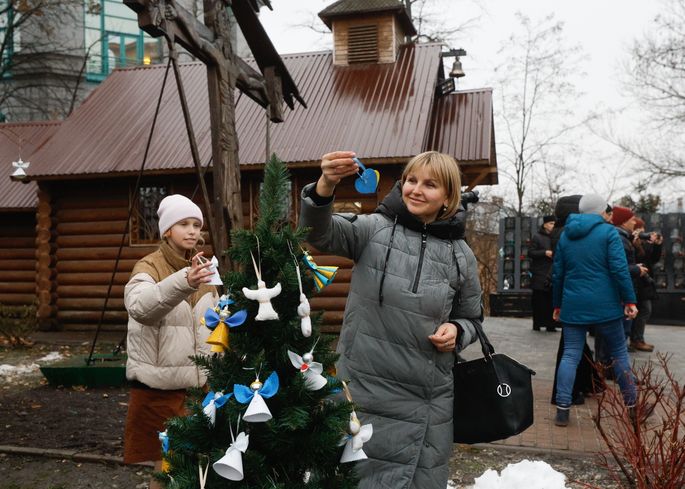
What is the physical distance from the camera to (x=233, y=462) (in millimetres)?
1912

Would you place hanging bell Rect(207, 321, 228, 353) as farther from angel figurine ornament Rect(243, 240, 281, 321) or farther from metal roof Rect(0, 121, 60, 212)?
metal roof Rect(0, 121, 60, 212)

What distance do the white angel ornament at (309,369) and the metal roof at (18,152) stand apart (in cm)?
1305

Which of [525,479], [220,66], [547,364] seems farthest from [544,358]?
[220,66]

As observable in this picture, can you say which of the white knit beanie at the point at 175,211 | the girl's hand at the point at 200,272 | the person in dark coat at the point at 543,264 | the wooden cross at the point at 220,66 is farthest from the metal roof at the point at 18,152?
the girl's hand at the point at 200,272

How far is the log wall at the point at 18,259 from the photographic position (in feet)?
46.8

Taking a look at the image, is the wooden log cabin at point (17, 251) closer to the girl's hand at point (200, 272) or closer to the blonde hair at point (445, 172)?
the girl's hand at point (200, 272)

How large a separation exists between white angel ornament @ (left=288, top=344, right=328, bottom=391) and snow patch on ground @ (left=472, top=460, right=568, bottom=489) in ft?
7.44

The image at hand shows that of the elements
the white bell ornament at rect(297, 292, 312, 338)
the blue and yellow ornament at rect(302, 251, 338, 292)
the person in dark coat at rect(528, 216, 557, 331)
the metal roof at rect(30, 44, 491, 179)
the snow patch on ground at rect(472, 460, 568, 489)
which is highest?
the metal roof at rect(30, 44, 491, 179)

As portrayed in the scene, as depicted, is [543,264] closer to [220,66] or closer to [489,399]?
[220,66]

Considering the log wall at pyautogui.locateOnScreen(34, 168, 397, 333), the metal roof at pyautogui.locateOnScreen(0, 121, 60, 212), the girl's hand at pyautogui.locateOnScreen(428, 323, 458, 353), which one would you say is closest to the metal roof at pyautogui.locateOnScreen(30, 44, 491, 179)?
the log wall at pyautogui.locateOnScreen(34, 168, 397, 333)

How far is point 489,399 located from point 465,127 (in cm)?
1061

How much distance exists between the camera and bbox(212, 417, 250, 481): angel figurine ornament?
75.4 inches

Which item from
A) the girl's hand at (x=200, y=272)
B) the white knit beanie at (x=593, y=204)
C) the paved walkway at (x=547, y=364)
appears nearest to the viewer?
the girl's hand at (x=200, y=272)

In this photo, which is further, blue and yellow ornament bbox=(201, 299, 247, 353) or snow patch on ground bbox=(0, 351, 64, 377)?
snow patch on ground bbox=(0, 351, 64, 377)
